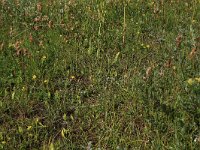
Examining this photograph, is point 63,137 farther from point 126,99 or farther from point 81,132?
point 126,99

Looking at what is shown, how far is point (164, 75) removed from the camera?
4.71 meters

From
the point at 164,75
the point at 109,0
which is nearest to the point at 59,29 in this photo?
→ the point at 109,0

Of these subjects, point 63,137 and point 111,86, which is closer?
point 63,137

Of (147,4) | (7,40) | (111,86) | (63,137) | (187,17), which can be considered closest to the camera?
(63,137)

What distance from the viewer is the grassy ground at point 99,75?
160 inches

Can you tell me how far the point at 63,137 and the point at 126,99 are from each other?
85 cm

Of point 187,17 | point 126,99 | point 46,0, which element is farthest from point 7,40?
point 187,17

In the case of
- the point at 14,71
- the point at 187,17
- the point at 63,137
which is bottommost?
the point at 63,137

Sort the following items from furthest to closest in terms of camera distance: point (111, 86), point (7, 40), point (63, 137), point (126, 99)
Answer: point (7, 40), point (111, 86), point (126, 99), point (63, 137)

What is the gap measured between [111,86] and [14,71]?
4.18ft

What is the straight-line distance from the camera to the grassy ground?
407 cm

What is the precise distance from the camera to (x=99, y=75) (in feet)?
16.7

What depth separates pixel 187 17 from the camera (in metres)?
6.36

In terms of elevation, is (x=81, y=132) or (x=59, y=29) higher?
(x=59, y=29)
